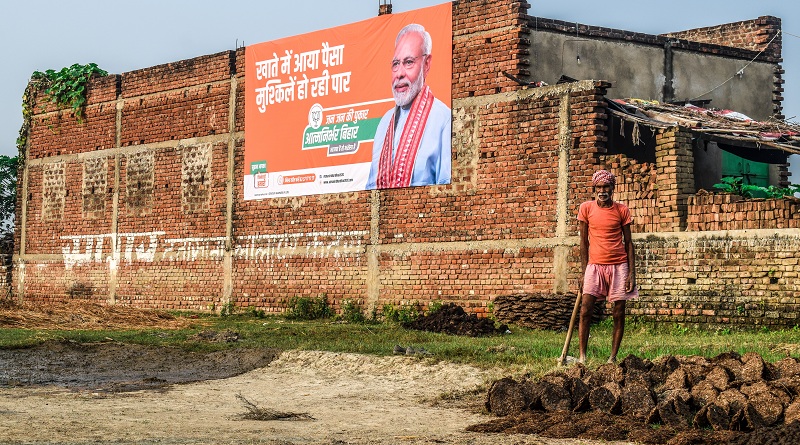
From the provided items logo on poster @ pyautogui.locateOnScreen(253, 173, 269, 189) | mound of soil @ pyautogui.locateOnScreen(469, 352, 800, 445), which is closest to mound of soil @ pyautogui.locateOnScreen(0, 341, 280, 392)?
mound of soil @ pyautogui.locateOnScreen(469, 352, 800, 445)

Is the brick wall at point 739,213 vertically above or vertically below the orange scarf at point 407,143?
below

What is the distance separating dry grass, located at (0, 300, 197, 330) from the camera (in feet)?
59.5

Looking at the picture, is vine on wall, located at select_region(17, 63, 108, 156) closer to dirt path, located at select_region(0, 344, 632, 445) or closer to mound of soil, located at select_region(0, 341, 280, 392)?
mound of soil, located at select_region(0, 341, 280, 392)

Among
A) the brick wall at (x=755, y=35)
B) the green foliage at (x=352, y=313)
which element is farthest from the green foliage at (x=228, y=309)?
the brick wall at (x=755, y=35)

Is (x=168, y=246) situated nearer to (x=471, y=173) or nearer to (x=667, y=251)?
(x=471, y=173)

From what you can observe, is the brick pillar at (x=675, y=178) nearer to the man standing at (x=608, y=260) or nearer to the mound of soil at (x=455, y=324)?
the mound of soil at (x=455, y=324)

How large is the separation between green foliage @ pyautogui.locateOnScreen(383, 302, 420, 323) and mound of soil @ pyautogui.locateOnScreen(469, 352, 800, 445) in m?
10.1

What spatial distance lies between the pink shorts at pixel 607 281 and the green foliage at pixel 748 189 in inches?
236

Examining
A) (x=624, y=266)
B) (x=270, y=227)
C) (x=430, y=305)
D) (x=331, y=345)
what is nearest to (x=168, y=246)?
(x=270, y=227)

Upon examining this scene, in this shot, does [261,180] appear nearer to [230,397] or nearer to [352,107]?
[352,107]

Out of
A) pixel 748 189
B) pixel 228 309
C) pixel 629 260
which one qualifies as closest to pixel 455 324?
pixel 748 189

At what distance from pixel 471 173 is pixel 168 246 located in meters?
8.20

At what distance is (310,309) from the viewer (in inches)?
810

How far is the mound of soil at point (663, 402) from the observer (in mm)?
7258
